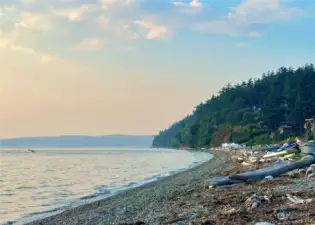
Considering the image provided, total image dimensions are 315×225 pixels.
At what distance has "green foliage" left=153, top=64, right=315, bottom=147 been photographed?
99188 mm

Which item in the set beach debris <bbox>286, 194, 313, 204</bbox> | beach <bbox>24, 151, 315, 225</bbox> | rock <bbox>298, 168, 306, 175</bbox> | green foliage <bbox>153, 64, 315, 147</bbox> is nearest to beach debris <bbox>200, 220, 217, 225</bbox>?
beach <bbox>24, 151, 315, 225</bbox>

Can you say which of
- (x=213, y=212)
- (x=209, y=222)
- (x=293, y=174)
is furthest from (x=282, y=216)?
(x=293, y=174)

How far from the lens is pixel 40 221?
17.9 metres

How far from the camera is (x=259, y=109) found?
138 metres

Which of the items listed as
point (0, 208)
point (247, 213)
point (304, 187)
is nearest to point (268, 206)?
point (247, 213)

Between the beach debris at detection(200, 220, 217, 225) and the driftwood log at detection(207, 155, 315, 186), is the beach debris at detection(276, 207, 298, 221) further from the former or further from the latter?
the driftwood log at detection(207, 155, 315, 186)

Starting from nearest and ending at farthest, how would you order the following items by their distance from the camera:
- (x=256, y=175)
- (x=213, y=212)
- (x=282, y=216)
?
(x=282, y=216), (x=213, y=212), (x=256, y=175)

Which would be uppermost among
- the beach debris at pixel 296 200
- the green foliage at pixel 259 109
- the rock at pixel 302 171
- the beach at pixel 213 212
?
the green foliage at pixel 259 109

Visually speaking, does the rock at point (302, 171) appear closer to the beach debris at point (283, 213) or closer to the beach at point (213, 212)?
the beach at point (213, 212)

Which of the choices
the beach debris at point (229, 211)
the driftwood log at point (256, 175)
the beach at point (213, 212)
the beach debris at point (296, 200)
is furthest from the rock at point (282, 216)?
the driftwood log at point (256, 175)

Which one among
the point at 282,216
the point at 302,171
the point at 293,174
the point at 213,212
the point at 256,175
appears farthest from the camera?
the point at 302,171

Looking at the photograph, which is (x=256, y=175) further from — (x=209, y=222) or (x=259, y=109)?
(x=259, y=109)

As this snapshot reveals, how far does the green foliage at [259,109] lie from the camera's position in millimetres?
99188

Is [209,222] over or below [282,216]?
below
